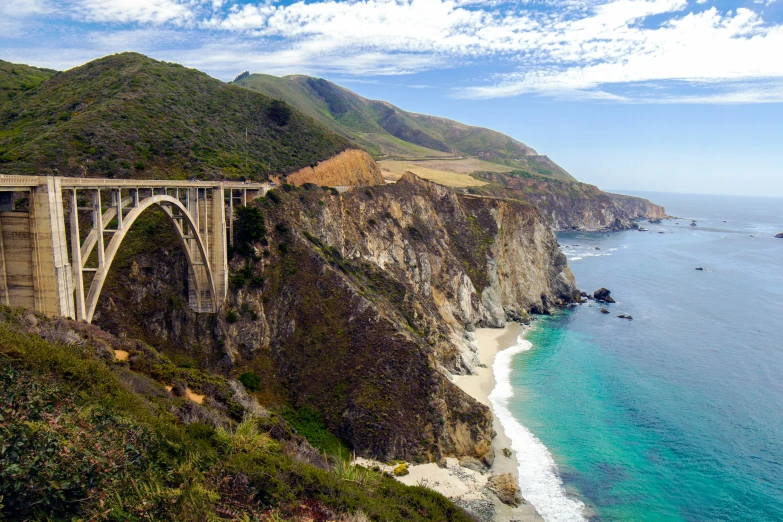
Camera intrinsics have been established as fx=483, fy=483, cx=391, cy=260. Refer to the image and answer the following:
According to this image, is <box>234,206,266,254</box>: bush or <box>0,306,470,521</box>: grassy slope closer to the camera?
<box>0,306,470,521</box>: grassy slope

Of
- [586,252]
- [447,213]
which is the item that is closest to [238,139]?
[447,213]

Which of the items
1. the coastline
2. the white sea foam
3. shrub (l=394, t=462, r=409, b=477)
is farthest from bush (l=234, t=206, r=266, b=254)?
the white sea foam

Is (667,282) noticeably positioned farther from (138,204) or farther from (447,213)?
(138,204)

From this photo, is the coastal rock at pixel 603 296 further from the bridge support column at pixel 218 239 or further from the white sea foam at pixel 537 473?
the bridge support column at pixel 218 239

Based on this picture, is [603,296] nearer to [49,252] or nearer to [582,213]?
[49,252]

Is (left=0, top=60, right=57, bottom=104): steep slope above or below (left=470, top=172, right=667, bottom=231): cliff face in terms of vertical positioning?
above

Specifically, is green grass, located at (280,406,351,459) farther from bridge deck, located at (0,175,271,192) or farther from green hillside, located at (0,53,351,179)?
green hillside, located at (0,53,351,179)
